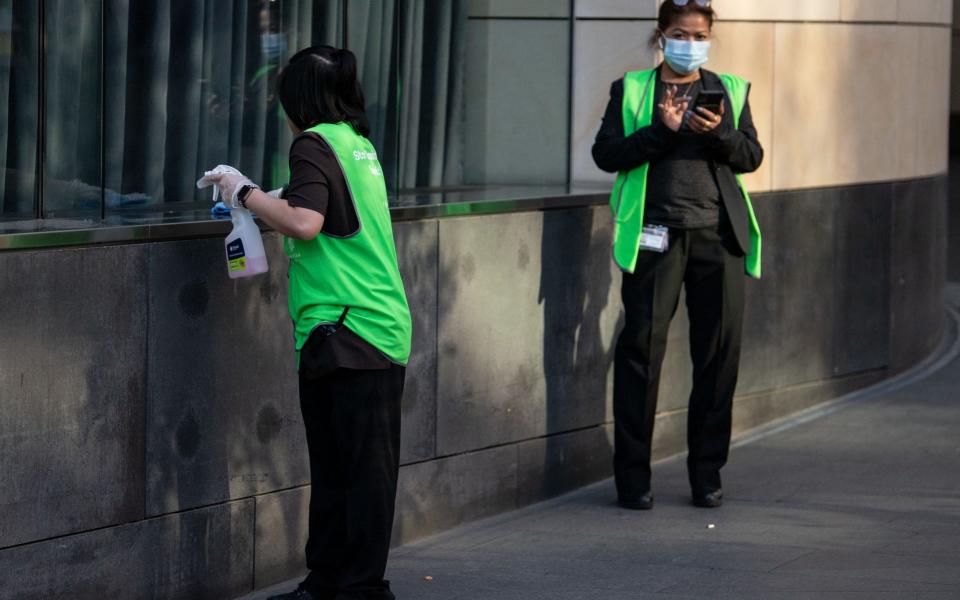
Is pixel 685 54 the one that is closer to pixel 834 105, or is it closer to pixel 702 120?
pixel 702 120

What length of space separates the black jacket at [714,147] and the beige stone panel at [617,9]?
0.74 metres

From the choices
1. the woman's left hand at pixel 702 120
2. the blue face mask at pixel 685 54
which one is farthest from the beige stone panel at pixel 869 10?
the woman's left hand at pixel 702 120

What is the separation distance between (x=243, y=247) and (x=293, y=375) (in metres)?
0.94

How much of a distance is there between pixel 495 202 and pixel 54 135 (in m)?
1.93

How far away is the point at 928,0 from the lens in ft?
30.7

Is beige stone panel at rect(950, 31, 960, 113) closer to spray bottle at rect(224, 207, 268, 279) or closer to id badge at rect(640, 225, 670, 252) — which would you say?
id badge at rect(640, 225, 670, 252)

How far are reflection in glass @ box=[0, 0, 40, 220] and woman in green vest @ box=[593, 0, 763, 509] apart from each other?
2.38 m

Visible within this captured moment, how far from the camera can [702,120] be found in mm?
6543

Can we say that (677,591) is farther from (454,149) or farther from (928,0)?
(928,0)

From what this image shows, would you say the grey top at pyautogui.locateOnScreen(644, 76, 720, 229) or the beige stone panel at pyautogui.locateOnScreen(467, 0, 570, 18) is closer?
the grey top at pyautogui.locateOnScreen(644, 76, 720, 229)

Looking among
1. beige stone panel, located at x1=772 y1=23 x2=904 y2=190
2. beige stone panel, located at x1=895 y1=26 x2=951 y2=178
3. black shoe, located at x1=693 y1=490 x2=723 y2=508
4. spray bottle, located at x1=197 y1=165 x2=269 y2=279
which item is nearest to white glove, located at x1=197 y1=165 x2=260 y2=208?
spray bottle, located at x1=197 y1=165 x2=269 y2=279

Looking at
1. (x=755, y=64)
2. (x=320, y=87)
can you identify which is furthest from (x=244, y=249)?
(x=755, y=64)

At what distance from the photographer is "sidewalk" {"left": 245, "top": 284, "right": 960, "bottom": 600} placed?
5.76 meters

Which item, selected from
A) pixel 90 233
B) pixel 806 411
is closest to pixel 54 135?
pixel 90 233
